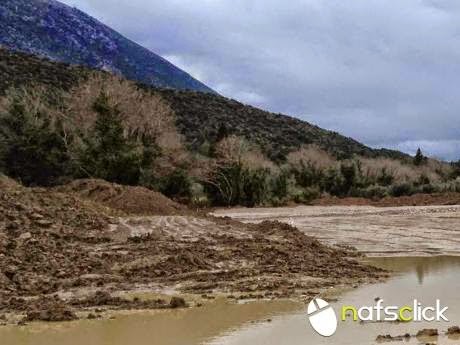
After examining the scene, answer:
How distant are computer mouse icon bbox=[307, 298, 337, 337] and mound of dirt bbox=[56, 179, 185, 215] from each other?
541 inches

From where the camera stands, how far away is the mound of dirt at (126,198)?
82.1ft

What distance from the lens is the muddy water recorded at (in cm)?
917

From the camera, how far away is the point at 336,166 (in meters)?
52.9

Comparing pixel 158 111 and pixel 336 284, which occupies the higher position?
pixel 158 111

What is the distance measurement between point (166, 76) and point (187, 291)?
149m

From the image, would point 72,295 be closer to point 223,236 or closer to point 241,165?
point 223,236

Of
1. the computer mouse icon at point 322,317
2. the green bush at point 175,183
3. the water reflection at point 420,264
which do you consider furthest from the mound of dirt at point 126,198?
the computer mouse icon at point 322,317

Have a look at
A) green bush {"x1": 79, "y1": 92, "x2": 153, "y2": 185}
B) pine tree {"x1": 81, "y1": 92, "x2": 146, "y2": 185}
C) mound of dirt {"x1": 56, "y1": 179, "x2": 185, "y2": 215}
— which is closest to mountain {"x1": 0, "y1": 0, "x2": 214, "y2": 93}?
green bush {"x1": 79, "y1": 92, "x2": 153, "y2": 185}

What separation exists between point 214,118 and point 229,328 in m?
64.7

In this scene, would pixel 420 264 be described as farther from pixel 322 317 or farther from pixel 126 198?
pixel 126 198

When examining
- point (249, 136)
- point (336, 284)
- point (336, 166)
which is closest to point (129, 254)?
point (336, 284)

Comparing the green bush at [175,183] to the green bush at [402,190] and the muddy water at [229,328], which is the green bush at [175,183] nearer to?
the green bush at [402,190]

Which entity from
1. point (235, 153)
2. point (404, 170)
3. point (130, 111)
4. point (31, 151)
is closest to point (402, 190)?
point (404, 170)

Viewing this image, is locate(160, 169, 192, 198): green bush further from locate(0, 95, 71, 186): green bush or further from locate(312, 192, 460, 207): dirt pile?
locate(312, 192, 460, 207): dirt pile
